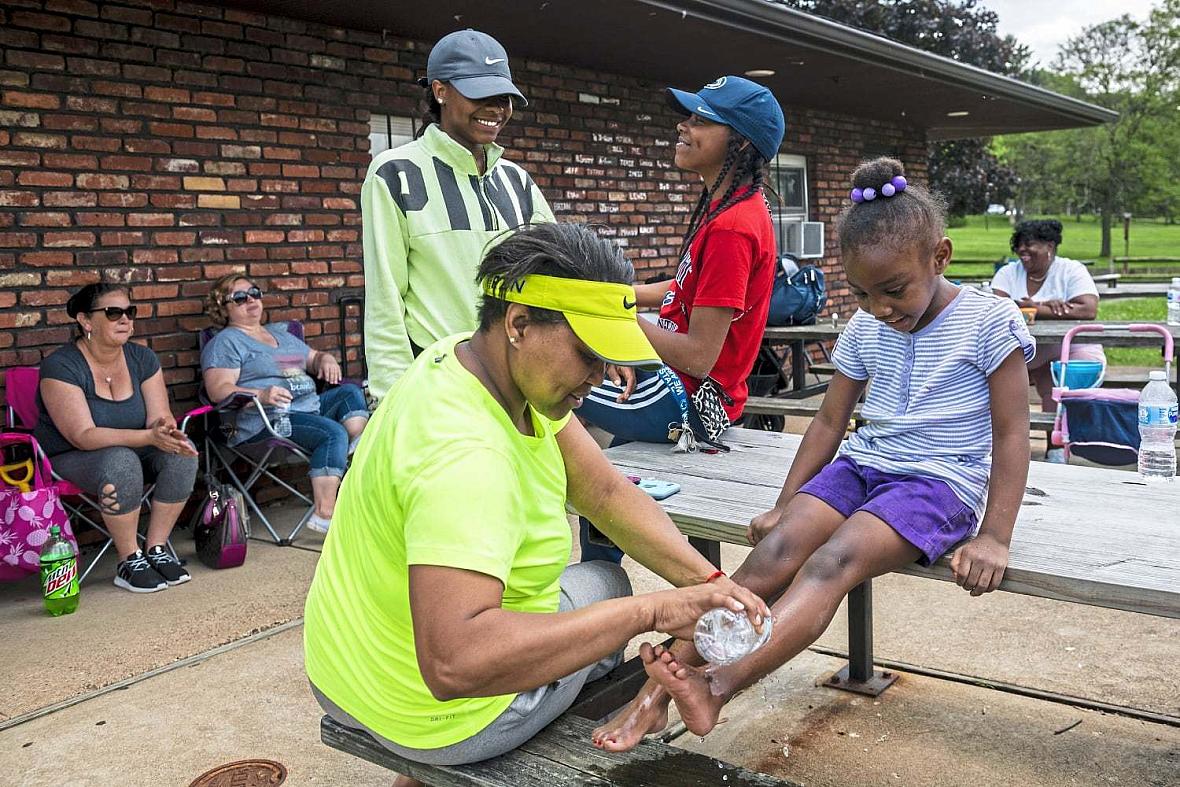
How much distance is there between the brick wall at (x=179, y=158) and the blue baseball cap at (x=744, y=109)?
3.62 meters

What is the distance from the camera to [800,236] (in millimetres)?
11617

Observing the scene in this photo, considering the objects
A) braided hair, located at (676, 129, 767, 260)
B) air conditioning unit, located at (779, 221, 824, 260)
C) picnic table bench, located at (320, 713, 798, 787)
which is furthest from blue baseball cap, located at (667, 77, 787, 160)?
air conditioning unit, located at (779, 221, 824, 260)

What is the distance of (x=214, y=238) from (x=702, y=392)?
146 inches

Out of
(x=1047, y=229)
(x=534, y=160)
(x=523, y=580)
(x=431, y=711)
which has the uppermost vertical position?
(x=534, y=160)

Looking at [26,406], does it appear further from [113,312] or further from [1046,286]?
[1046,286]

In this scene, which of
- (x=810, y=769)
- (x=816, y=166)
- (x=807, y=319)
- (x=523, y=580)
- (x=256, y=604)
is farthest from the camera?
(x=816, y=166)

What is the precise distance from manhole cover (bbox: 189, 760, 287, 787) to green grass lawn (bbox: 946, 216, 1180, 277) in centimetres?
3250

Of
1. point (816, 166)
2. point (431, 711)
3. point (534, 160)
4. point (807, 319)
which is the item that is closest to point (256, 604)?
point (431, 711)

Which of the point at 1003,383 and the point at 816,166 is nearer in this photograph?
the point at 1003,383

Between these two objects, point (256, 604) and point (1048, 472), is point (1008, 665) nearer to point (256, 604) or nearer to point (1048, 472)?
point (1048, 472)

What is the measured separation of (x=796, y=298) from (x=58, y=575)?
19.6 ft

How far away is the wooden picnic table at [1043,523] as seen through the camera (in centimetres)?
229

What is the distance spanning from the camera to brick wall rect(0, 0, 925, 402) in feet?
17.5

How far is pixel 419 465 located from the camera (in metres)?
1.71
